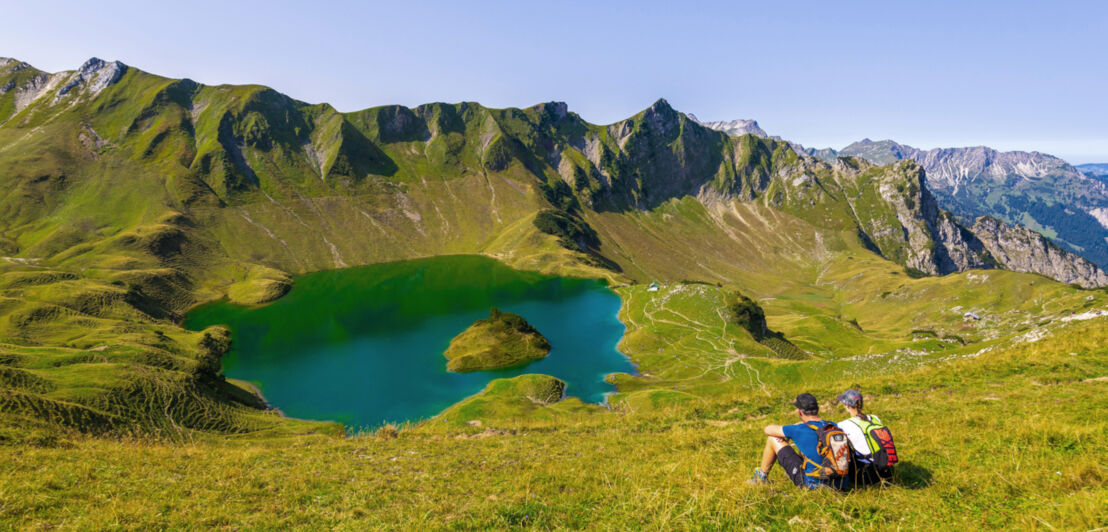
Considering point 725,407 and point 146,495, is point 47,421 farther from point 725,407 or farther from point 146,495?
point 725,407

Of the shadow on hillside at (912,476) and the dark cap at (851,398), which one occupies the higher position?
the dark cap at (851,398)

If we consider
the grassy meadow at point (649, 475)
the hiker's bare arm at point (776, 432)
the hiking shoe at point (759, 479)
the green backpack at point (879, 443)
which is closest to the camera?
the grassy meadow at point (649, 475)

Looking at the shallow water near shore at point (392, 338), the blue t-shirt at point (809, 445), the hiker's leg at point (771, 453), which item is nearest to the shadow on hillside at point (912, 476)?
the blue t-shirt at point (809, 445)

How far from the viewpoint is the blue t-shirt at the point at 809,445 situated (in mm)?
9070

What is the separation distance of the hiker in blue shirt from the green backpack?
71 centimetres

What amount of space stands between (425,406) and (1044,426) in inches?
2824

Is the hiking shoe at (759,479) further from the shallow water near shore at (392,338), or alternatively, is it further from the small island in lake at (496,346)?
the small island in lake at (496,346)

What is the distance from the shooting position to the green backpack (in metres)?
9.03

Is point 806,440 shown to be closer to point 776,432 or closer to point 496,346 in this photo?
point 776,432

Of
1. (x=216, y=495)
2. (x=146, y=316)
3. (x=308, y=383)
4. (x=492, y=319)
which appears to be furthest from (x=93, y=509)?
(x=146, y=316)

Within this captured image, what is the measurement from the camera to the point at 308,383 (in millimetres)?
81875

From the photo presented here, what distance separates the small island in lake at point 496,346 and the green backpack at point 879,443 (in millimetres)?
83526

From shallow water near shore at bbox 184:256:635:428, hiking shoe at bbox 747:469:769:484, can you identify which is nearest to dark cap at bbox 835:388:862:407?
hiking shoe at bbox 747:469:769:484

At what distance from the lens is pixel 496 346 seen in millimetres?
93500
